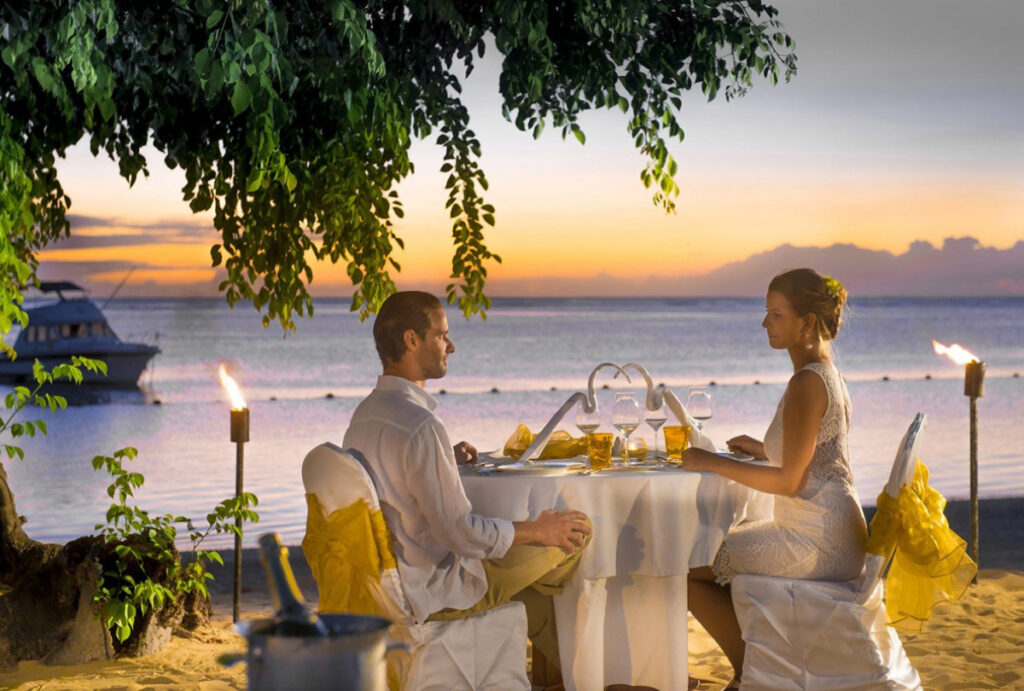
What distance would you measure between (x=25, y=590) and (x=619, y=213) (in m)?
24.0

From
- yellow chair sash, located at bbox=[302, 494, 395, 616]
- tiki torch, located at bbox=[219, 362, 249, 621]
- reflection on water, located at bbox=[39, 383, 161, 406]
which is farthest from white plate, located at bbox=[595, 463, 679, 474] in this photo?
reflection on water, located at bbox=[39, 383, 161, 406]

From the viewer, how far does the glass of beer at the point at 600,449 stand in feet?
12.5

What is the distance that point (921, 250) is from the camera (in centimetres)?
2706

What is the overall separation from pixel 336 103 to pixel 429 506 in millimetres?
2236

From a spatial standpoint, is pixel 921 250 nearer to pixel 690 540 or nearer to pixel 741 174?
pixel 741 174

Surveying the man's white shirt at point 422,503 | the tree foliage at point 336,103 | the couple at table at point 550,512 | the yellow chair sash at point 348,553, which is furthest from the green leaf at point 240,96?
the yellow chair sash at point 348,553

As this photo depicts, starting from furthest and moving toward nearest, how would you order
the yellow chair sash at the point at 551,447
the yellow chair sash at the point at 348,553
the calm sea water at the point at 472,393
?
1. the calm sea water at the point at 472,393
2. the yellow chair sash at the point at 551,447
3. the yellow chair sash at the point at 348,553

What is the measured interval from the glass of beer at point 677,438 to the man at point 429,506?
0.69 metres

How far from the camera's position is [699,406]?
13.3ft

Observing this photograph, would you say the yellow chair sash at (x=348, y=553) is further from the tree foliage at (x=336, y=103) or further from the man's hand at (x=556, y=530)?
the tree foliage at (x=336, y=103)

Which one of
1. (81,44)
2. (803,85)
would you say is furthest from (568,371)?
(81,44)

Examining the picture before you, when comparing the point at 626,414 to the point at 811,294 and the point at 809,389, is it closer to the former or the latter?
the point at 809,389

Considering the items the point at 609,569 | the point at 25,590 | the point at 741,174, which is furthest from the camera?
the point at 741,174

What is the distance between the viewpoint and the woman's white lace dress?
374cm
